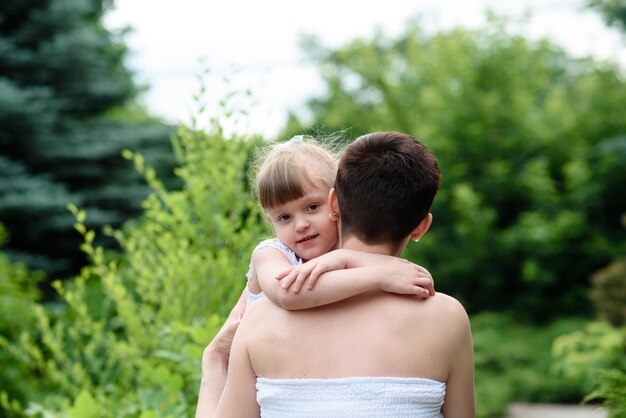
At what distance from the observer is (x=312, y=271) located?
7.04 feet

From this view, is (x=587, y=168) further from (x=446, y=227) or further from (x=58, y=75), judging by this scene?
(x=58, y=75)

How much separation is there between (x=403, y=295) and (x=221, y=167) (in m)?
2.69

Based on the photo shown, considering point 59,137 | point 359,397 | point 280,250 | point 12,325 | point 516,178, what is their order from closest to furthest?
point 359,397 < point 280,250 < point 12,325 < point 59,137 < point 516,178

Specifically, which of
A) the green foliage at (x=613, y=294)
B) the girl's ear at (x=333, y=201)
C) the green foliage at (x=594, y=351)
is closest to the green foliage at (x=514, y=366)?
the green foliage at (x=613, y=294)

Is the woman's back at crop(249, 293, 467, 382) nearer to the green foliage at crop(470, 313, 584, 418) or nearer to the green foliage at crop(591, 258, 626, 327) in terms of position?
the green foliage at crop(470, 313, 584, 418)

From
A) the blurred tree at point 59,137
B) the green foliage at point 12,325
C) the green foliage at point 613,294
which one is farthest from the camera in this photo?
the blurred tree at point 59,137

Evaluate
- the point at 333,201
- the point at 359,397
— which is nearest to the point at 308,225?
the point at 333,201

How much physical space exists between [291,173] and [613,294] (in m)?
8.73

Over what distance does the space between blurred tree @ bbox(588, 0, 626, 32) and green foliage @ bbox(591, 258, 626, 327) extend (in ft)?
9.34

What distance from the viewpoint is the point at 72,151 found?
40.8 feet

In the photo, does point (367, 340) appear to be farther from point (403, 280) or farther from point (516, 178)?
point (516, 178)

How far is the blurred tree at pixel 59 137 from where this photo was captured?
11836 mm

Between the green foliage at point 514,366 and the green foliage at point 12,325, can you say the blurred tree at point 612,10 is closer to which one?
the green foliage at point 514,366

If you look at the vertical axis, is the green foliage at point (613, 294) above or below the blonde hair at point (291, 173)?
below
